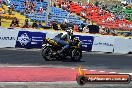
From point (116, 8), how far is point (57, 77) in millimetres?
37431

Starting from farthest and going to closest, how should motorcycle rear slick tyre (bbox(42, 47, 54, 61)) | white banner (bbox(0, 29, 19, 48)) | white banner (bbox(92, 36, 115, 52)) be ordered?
white banner (bbox(92, 36, 115, 52)) < white banner (bbox(0, 29, 19, 48)) < motorcycle rear slick tyre (bbox(42, 47, 54, 61))

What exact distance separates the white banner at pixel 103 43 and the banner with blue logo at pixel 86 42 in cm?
34

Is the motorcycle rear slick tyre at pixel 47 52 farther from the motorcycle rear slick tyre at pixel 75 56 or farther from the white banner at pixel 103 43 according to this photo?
the white banner at pixel 103 43

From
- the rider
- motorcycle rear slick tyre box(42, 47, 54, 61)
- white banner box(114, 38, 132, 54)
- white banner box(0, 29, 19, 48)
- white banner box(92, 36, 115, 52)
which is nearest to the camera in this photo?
motorcycle rear slick tyre box(42, 47, 54, 61)

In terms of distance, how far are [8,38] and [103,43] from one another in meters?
7.92

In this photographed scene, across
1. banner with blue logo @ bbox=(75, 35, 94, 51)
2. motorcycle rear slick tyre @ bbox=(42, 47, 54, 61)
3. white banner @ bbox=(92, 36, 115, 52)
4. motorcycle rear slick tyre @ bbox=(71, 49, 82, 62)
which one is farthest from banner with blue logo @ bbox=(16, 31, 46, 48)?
motorcycle rear slick tyre @ bbox=(42, 47, 54, 61)

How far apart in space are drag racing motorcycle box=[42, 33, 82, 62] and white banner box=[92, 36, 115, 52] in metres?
7.77

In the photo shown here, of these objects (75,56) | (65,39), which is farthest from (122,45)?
(65,39)

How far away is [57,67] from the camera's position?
56.0ft

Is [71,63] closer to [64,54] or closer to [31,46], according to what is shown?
[64,54]

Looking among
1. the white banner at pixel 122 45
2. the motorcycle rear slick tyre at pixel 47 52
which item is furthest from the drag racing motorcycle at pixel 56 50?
the white banner at pixel 122 45

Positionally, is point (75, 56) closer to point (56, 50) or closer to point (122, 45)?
point (56, 50)

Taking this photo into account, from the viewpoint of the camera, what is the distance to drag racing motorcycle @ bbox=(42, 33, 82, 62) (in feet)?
62.4

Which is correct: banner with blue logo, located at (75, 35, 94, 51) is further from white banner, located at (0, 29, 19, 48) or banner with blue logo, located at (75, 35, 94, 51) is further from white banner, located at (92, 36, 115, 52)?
white banner, located at (0, 29, 19, 48)
